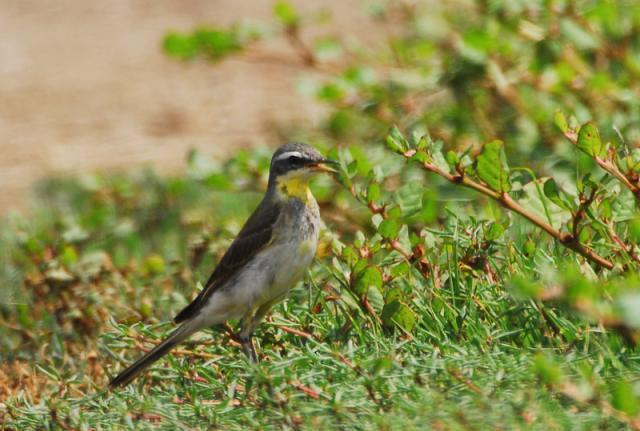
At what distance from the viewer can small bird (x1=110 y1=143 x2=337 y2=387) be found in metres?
4.52

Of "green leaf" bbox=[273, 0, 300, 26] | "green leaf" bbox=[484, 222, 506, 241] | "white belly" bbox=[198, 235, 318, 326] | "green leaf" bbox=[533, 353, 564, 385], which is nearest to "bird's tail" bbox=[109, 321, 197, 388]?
"white belly" bbox=[198, 235, 318, 326]

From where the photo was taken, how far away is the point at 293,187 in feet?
17.0

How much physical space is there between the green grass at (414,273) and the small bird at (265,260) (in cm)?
9

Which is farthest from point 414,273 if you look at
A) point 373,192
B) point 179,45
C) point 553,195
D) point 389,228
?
point 179,45

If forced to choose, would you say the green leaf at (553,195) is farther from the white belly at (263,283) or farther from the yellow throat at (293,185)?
the yellow throat at (293,185)

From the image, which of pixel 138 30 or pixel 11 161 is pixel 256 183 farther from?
pixel 138 30

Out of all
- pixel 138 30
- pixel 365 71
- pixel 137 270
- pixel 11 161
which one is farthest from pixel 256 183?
pixel 138 30

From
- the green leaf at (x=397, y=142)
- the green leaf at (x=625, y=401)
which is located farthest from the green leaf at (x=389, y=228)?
the green leaf at (x=625, y=401)

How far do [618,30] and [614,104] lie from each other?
505 mm

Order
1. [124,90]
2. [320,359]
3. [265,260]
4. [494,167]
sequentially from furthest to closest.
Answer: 1. [124,90]
2. [265,260]
3. [494,167]
4. [320,359]

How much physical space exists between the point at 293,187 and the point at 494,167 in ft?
3.96

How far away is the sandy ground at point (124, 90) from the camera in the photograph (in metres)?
9.67

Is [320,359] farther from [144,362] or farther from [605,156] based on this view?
[605,156]

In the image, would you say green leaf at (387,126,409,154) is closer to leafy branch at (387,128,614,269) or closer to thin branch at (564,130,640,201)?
leafy branch at (387,128,614,269)
